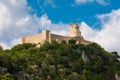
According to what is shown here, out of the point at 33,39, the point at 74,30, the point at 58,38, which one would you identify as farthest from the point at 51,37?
the point at 74,30

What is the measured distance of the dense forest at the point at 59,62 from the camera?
100975mm

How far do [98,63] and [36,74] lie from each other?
20.7m

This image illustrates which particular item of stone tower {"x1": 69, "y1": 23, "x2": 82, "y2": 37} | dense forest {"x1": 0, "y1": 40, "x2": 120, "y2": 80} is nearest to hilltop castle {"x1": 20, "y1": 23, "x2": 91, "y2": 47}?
stone tower {"x1": 69, "y1": 23, "x2": 82, "y2": 37}

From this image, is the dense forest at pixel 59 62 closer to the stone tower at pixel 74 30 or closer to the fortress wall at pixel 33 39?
the fortress wall at pixel 33 39

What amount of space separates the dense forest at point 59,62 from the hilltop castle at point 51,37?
2.29 meters

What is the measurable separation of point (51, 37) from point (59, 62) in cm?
1346

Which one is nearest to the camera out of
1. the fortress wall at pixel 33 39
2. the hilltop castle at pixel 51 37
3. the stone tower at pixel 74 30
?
the hilltop castle at pixel 51 37

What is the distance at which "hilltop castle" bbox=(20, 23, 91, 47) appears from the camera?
12666cm

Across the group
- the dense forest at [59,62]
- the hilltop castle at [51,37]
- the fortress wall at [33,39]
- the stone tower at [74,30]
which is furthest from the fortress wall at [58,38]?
the stone tower at [74,30]

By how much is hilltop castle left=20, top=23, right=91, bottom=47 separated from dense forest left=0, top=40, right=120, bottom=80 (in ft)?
7.51

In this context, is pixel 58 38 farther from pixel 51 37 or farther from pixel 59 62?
pixel 59 62

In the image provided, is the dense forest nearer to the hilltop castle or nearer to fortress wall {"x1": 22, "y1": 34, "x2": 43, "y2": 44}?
the hilltop castle

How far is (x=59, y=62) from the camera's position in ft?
378

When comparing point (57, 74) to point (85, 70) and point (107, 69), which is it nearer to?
point (85, 70)
